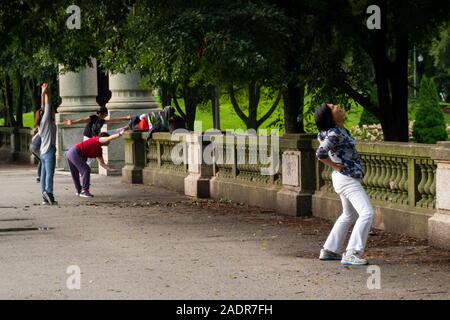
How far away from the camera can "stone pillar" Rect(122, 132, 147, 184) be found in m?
25.8

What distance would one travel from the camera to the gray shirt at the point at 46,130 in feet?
63.0

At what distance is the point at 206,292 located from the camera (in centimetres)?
1016

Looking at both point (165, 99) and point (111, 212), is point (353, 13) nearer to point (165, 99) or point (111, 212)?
point (111, 212)

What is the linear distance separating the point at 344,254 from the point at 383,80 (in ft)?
30.0

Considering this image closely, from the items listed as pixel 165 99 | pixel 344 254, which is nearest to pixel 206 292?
pixel 344 254

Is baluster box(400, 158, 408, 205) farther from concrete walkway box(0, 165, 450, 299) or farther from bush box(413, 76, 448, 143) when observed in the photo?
bush box(413, 76, 448, 143)

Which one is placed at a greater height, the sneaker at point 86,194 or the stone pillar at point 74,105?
the stone pillar at point 74,105

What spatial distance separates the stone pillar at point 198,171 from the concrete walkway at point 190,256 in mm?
1285

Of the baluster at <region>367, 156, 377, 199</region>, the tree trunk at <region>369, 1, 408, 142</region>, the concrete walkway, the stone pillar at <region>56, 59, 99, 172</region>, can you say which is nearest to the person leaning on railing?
the concrete walkway

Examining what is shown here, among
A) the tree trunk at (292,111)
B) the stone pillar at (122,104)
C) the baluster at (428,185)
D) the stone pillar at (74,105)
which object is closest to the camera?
the baluster at (428,185)

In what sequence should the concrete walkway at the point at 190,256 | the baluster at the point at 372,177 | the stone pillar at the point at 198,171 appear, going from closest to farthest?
1. the concrete walkway at the point at 190,256
2. the baluster at the point at 372,177
3. the stone pillar at the point at 198,171

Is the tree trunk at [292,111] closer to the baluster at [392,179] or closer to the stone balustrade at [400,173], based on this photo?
the stone balustrade at [400,173]

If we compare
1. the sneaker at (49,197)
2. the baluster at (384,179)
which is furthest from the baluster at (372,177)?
the sneaker at (49,197)

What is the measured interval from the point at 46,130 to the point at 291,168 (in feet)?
13.6
